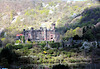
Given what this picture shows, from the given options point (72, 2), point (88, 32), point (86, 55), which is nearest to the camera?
point (86, 55)

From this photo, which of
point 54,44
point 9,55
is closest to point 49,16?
point 54,44

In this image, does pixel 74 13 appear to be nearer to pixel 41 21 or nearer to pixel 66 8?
pixel 66 8

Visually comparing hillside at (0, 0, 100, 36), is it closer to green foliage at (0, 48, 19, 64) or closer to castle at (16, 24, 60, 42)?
castle at (16, 24, 60, 42)

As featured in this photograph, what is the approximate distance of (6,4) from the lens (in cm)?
3544

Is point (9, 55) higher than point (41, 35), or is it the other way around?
point (41, 35)

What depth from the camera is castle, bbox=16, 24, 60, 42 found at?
98.8ft

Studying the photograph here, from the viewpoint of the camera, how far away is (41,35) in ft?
100

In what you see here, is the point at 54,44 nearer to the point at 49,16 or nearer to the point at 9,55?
the point at 9,55

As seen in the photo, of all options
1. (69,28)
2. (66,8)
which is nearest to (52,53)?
(69,28)

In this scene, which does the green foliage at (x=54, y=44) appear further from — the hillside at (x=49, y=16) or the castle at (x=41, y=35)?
the hillside at (x=49, y=16)

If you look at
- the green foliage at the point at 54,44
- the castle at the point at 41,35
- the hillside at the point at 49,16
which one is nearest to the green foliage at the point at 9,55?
the castle at the point at 41,35

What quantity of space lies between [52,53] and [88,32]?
669 centimetres

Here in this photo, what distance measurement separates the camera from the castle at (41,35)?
3012 centimetres

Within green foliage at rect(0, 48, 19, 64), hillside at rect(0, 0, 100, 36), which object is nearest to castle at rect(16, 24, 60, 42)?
hillside at rect(0, 0, 100, 36)
